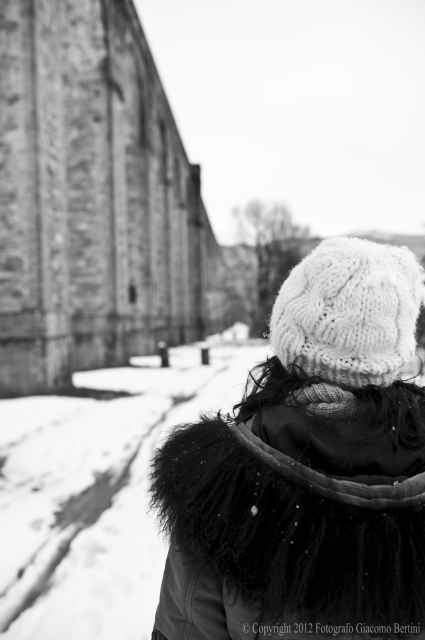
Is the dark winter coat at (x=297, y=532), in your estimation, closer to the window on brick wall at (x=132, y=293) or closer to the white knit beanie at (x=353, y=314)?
the white knit beanie at (x=353, y=314)

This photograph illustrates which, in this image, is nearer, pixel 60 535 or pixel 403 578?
pixel 403 578

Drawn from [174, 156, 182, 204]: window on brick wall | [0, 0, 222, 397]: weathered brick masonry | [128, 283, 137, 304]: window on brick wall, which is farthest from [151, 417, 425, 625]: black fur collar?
[174, 156, 182, 204]: window on brick wall

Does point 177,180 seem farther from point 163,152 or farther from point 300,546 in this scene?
point 300,546

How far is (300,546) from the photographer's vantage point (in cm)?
94

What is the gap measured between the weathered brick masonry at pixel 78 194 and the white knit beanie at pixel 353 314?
8.25 metres

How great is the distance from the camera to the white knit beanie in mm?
1085

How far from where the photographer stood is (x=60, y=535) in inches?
139

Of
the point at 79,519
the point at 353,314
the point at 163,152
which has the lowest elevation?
the point at 79,519

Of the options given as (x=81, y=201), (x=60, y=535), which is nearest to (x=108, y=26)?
(x=81, y=201)

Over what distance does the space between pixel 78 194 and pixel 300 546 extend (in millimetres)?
13259

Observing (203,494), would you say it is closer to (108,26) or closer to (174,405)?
(174,405)

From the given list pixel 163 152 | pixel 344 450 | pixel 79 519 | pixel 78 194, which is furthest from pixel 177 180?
pixel 344 450

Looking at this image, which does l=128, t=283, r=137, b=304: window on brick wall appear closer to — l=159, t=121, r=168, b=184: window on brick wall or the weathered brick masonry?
the weathered brick masonry

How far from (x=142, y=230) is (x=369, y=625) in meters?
17.1
